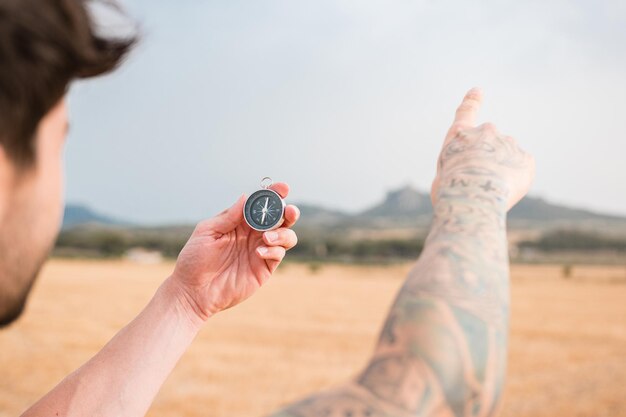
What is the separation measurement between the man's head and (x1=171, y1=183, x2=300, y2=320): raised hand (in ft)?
3.35

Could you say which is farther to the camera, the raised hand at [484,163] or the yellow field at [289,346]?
the yellow field at [289,346]

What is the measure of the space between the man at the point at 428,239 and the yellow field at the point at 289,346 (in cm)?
1210

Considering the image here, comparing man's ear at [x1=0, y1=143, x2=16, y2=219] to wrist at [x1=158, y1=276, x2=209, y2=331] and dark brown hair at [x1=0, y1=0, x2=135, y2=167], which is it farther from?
wrist at [x1=158, y1=276, x2=209, y2=331]

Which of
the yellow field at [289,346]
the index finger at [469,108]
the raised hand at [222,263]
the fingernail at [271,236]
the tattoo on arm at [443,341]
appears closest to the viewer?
the tattoo on arm at [443,341]

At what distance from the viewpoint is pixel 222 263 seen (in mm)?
2871

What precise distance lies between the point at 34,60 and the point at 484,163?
98 centimetres

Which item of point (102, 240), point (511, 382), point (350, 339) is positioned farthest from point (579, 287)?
point (102, 240)

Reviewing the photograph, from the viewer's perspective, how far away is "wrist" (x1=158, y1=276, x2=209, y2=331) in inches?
110

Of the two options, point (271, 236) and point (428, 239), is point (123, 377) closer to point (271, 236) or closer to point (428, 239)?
point (271, 236)

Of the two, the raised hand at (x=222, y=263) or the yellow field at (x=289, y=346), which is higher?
the raised hand at (x=222, y=263)

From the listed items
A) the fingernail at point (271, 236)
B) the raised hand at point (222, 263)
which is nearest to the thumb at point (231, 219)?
the raised hand at point (222, 263)

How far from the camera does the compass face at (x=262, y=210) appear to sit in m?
2.82

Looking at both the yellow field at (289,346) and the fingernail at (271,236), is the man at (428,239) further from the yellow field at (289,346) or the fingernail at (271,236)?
the yellow field at (289,346)

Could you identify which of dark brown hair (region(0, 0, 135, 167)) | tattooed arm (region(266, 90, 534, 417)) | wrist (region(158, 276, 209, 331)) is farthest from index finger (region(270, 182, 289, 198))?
tattooed arm (region(266, 90, 534, 417))
